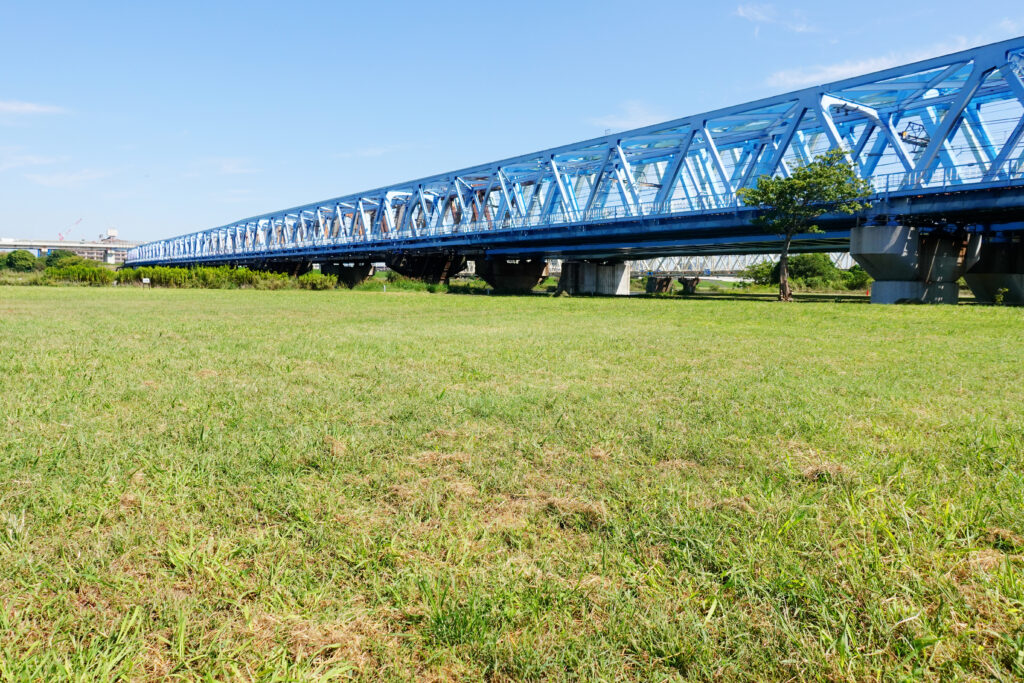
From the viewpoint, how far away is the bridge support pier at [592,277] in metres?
53.1

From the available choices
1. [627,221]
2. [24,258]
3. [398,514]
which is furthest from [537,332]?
[24,258]

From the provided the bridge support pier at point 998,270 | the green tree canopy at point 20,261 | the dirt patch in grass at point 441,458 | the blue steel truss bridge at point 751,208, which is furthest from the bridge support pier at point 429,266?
the green tree canopy at point 20,261

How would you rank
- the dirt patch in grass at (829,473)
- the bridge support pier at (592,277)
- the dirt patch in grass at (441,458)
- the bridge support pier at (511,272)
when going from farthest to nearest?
1. the bridge support pier at (511,272)
2. the bridge support pier at (592,277)
3. the dirt patch in grass at (441,458)
4. the dirt patch in grass at (829,473)

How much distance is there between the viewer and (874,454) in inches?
147

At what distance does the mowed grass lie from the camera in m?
1.88

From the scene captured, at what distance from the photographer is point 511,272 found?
55938 millimetres

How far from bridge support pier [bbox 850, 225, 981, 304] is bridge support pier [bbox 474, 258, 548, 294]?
31.4 meters

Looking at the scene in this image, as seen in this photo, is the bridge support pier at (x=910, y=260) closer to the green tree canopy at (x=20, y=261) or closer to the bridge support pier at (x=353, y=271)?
the bridge support pier at (x=353, y=271)

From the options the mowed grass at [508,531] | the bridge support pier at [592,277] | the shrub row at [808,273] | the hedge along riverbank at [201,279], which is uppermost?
the shrub row at [808,273]

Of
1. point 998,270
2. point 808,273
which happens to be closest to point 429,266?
point 998,270

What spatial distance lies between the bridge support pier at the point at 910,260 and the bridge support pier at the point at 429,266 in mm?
38452

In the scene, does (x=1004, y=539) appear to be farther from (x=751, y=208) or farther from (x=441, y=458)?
(x=751, y=208)

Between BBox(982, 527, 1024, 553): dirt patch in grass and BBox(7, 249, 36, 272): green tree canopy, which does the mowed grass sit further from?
BBox(7, 249, 36, 272): green tree canopy

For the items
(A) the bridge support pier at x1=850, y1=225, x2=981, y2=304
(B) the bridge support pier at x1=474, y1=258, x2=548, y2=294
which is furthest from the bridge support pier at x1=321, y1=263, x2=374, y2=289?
(A) the bridge support pier at x1=850, y1=225, x2=981, y2=304
